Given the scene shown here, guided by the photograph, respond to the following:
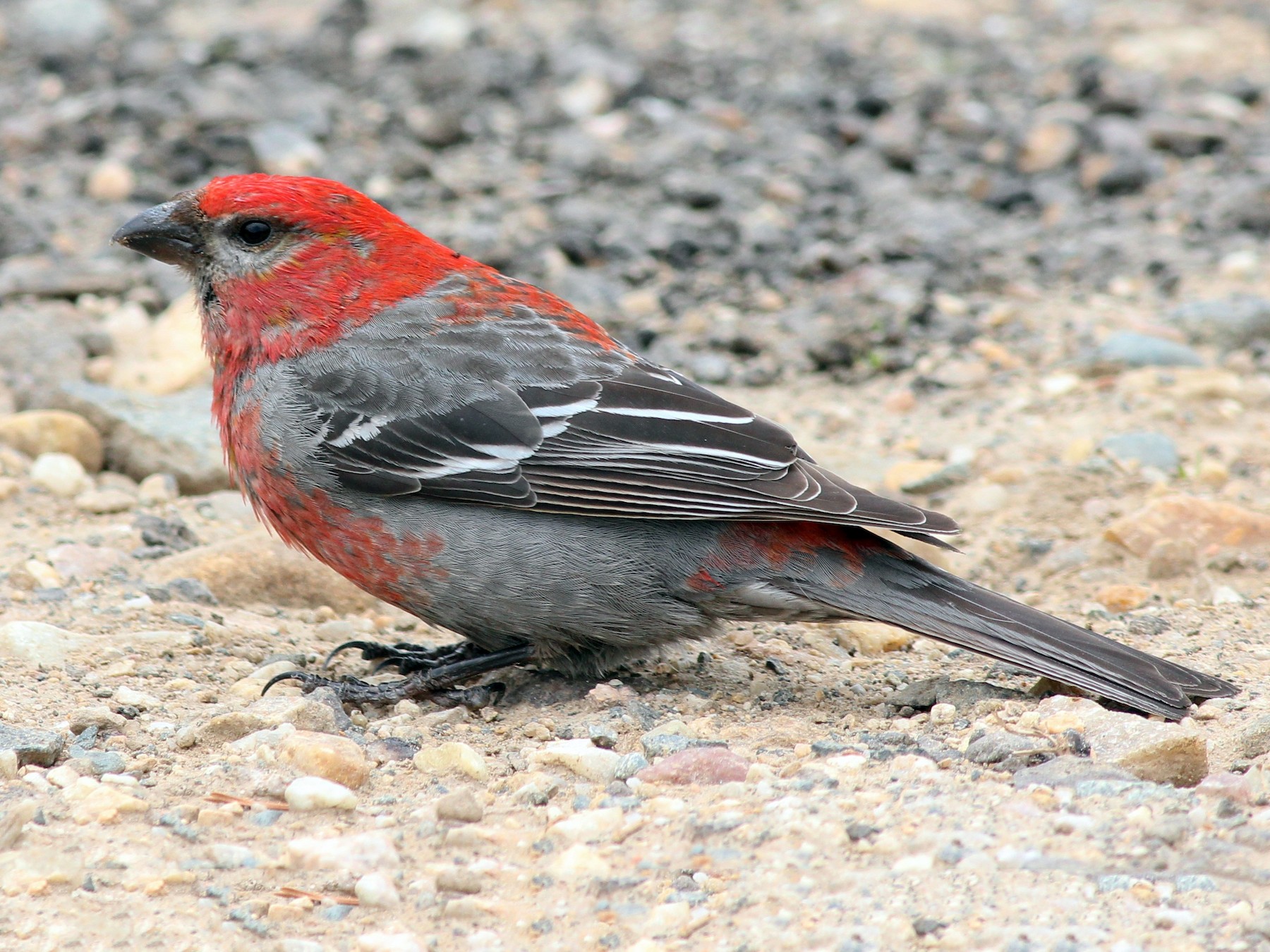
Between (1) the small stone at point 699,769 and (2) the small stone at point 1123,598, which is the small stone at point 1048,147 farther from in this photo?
(1) the small stone at point 699,769

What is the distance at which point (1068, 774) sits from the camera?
3.35 m

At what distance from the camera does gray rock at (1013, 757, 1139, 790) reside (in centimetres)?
332

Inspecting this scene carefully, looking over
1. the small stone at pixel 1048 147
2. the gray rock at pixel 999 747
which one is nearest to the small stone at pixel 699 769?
the gray rock at pixel 999 747

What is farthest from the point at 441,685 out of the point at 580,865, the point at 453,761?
the point at 580,865

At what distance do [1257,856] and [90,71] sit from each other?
8263 mm

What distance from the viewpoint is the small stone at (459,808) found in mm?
3238

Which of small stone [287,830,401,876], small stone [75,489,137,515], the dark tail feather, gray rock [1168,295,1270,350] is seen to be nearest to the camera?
small stone [287,830,401,876]

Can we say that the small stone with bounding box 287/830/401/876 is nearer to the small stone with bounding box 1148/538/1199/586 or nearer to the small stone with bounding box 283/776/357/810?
the small stone with bounding box 283/776/357/810

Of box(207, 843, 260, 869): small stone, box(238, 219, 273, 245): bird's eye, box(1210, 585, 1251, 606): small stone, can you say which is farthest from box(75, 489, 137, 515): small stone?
box(1210, 585, 1251, 606): small stone

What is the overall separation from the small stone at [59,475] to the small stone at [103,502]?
0.04 metres

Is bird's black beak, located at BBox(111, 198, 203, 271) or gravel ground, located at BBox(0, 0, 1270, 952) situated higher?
bird's black beak, located at BBox(111, 198, 203, 271)

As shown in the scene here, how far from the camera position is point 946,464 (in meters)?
5.91

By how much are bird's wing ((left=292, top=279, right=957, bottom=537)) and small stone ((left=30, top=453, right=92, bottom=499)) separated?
1.55 m

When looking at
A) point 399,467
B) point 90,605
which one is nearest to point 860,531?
point 399,467
